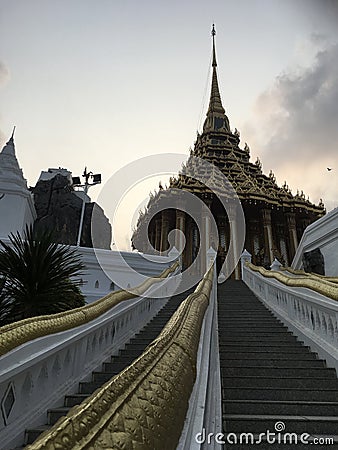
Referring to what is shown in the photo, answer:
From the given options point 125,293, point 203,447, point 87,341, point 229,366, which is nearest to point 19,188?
point 125,293

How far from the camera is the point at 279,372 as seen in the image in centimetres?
393

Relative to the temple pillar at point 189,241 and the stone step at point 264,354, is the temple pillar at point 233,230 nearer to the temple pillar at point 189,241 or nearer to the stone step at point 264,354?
the temple pillar at point 189,241

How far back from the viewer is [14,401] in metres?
2.42

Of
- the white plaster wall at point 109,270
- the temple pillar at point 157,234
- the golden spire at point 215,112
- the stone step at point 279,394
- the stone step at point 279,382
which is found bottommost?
the stone step at point 279,394

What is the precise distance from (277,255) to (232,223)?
13.2 feet

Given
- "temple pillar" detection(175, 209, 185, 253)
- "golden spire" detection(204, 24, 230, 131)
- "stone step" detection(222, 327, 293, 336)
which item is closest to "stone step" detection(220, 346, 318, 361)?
"stone step" detection(222, 327, 293, 336)

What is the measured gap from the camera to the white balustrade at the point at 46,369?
2.32 m

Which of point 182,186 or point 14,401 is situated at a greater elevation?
point 182,186

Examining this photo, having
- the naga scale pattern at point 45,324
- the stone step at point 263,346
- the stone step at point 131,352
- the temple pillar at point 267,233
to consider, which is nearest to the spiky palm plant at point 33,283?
the naga scale pattern at point 45,324

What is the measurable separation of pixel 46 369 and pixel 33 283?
231 cm

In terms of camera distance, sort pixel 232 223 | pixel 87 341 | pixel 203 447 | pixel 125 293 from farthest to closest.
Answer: pixel 232 223
pixel 125 293
pixel 87 341
pixel 203 447

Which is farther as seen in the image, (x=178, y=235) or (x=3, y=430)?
(x=178, y=235)

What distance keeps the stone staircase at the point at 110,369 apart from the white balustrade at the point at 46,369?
0.20ft

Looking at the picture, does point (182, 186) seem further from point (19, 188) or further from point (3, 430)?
point (3, 430)
